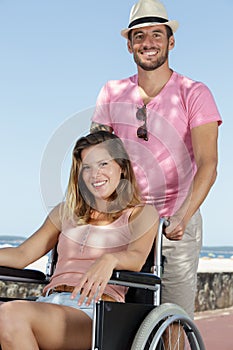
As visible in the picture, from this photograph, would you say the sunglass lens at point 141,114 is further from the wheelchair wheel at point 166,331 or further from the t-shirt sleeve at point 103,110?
the wheelchair wheel at point 166,331

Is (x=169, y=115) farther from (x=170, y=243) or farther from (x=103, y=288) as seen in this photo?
(x=103, y=288)

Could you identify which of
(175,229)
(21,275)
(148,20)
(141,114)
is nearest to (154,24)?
(148,20)

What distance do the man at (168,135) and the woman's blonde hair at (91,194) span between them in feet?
0.36

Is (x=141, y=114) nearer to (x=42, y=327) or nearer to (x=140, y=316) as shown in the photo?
(x=140, y=316)

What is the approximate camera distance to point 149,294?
117 inches

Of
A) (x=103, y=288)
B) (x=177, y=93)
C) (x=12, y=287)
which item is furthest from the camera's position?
(x=12, y=287)

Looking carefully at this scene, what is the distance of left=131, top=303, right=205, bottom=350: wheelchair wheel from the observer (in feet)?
8.79

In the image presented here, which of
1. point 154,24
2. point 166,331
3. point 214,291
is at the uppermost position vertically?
point 154,24

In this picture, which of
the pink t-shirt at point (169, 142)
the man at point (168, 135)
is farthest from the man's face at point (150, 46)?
the pink t-shirt at point (169, 142)

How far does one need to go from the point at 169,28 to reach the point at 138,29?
124 mm

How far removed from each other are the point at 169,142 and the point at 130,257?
54cm

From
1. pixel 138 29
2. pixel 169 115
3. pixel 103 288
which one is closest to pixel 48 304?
pixel 103 288

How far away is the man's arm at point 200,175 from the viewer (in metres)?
2.91

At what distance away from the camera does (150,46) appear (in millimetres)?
3154
